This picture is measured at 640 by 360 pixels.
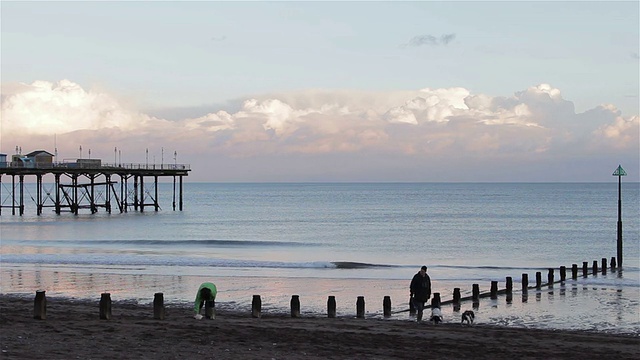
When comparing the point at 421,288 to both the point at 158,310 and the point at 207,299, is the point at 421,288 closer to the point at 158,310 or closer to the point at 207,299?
the point at 207,299

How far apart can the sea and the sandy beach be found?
3.78 metres

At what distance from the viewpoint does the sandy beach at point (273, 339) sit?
15047mm

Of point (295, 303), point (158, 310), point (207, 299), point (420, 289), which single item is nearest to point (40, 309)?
point (158, 310)

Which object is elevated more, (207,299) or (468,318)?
(207,299)

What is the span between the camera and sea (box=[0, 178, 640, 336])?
87.1 ft

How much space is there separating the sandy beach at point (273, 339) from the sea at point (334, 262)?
12.4 feet

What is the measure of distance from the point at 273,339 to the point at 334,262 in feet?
94.9

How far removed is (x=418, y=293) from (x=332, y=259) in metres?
28.1

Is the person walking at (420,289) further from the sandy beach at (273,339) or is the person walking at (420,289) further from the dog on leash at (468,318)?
the dog on leash at (468,318)

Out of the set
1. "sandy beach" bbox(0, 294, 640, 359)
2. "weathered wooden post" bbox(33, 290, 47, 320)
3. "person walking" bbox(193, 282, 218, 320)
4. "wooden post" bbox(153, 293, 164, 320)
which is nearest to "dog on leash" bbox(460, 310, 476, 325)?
"sandy beach" bbox(0, 294, 640, 359)

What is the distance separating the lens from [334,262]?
45.9m

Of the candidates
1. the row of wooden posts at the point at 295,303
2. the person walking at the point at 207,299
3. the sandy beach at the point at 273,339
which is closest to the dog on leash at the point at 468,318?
the sandy beach at the point at 273,339

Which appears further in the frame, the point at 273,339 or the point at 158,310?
the point at 158,310

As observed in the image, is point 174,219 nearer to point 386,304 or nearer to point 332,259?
point 332,259
